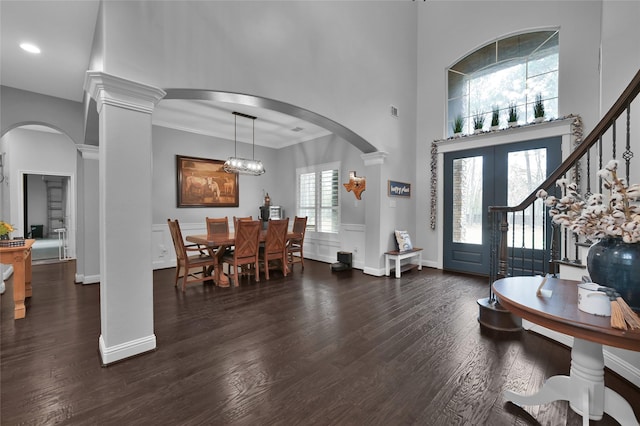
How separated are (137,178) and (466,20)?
20.0 ft

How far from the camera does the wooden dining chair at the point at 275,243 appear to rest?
4789mm

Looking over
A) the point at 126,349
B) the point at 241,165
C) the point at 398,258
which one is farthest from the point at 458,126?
the point at 126,349

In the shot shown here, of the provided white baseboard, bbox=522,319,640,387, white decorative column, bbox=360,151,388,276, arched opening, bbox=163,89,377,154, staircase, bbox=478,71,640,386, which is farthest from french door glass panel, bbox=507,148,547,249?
white baseboard, bbox=522,319,640,387

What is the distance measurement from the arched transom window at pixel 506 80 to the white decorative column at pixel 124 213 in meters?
5.18


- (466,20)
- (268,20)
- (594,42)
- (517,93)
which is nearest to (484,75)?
(517,93)

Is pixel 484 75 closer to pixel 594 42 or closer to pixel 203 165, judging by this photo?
pixel 594 42

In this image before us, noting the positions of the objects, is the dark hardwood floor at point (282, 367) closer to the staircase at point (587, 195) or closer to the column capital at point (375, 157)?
the staircase at point (587, 195)

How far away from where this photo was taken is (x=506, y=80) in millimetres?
4824

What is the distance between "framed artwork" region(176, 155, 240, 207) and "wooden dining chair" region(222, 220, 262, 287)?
2139 mm

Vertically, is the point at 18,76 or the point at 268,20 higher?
the point at 268,20

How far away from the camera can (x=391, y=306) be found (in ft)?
11.3

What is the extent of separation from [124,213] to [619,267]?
3.14 m

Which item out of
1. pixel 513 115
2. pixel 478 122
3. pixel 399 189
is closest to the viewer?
pixel 513 115

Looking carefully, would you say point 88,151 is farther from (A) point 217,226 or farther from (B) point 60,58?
(A) point 217,226
